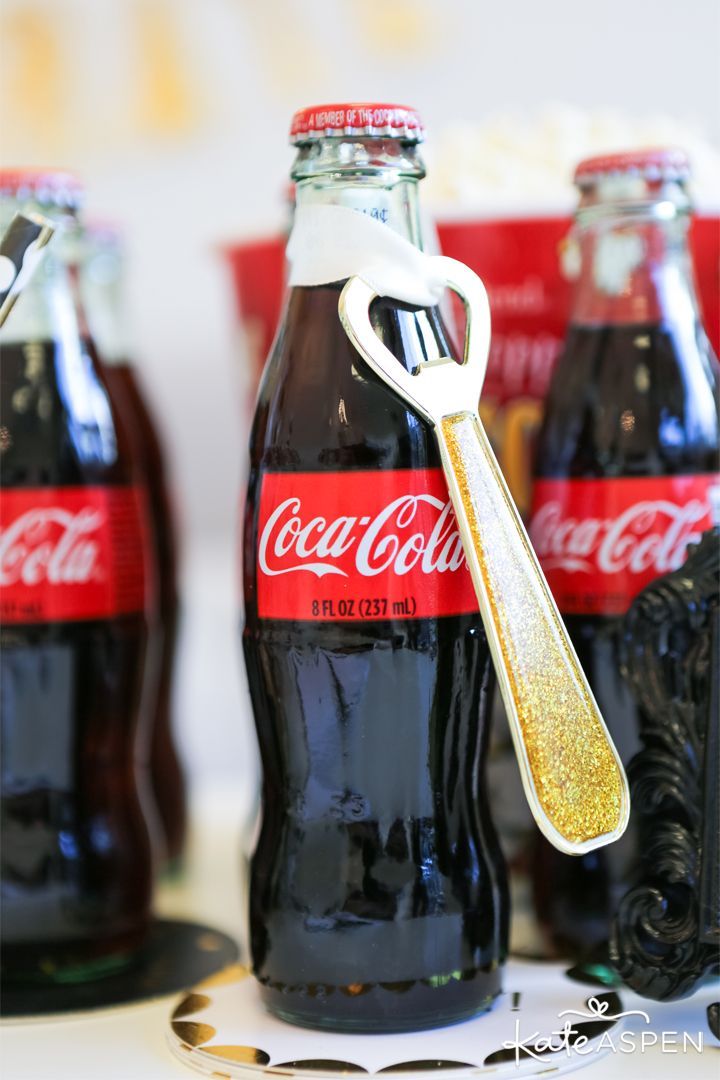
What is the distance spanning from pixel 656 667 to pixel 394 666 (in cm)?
15

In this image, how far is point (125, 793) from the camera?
3.06ft

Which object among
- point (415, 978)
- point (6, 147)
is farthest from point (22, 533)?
point (6, 147)

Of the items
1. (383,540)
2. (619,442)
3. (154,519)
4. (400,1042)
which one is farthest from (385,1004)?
(154,519)

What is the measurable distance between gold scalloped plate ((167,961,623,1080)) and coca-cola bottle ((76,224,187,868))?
0.42 metres

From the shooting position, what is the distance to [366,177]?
27.7 inches

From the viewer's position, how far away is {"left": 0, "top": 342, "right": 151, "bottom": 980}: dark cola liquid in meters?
0.83

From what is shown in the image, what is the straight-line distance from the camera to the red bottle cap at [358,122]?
2.23 feet

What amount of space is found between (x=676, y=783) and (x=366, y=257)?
318 mm

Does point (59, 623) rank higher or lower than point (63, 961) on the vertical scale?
higher

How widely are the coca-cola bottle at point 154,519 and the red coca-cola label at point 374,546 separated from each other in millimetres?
492

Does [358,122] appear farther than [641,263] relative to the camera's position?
No

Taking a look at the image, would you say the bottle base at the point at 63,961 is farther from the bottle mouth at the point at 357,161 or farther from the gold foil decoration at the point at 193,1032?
the bottle mouth at the point at 357,161

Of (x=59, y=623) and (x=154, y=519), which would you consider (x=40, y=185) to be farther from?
(x=154, y=519)

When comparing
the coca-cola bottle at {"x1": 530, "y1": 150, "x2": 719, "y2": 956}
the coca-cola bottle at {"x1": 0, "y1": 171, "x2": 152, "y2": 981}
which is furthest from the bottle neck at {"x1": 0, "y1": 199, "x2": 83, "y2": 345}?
the coca-cola bottle at {"x1": 530, "y1": 150, "x2": 719, "y2": 956}
